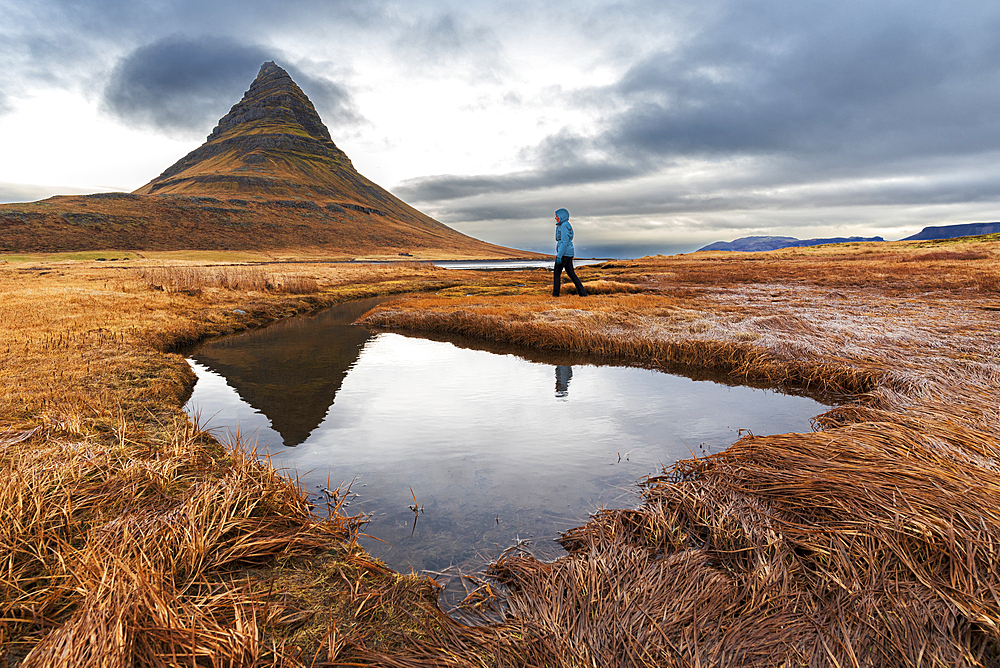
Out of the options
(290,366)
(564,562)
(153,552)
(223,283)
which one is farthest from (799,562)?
(223,283)

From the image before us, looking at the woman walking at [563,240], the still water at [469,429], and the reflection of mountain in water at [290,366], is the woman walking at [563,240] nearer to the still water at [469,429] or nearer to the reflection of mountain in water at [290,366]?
the still water at [469,429]

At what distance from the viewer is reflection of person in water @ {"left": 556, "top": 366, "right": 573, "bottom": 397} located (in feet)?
38.2

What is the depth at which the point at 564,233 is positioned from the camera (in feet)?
73.9

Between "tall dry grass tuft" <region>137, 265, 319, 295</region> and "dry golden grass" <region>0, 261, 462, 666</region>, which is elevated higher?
"tall dry grass tuft" <region>137, 265, 319, 295</region>

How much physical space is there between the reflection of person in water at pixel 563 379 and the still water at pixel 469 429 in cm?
3

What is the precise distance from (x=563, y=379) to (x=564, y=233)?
37.5ft

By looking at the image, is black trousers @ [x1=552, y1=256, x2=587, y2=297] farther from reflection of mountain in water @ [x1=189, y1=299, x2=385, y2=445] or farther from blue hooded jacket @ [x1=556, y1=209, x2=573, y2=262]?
reflection of mountain in water @ [x1=189, y1=299, x2=385, y2=445]

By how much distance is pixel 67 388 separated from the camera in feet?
30.1

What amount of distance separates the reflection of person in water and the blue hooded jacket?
9863 millimetres

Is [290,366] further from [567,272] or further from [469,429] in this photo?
[567,272]

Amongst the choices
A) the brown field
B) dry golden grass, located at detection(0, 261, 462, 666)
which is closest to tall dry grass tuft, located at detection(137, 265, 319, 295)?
the brown field

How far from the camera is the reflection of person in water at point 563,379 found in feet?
38.2

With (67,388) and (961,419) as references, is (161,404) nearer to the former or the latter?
(67,388)

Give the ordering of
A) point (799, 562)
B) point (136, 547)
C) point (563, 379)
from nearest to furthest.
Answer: point (136, 547) → point (799, 562) → point (563, 379)
